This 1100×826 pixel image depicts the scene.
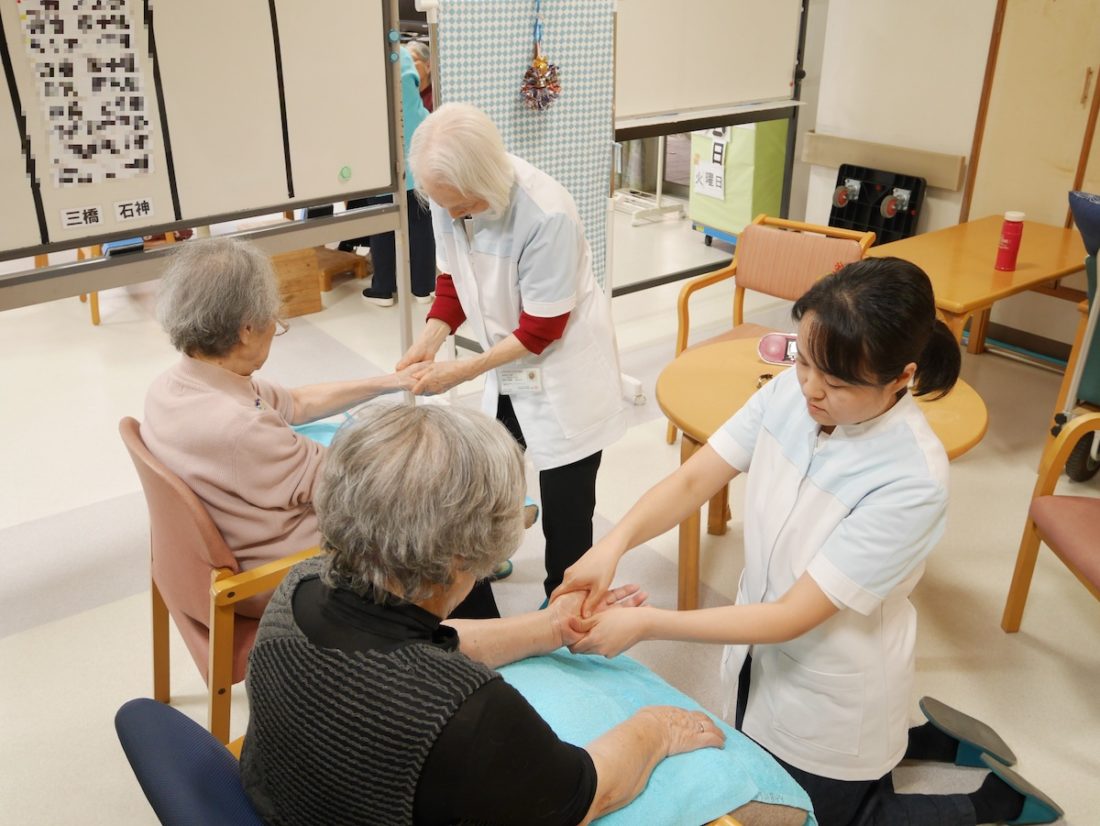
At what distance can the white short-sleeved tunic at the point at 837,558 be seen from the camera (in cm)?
140

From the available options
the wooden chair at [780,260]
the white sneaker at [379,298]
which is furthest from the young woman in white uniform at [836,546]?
the white sneaker at [379,298]

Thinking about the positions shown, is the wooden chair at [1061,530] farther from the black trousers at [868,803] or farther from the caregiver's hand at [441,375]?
the caregiver's hand at [441,375]

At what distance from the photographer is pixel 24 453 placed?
3.48 metres

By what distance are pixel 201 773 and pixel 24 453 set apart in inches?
112

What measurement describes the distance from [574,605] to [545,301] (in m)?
0.82

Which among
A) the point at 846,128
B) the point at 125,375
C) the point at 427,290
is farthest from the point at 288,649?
the point at 846,128

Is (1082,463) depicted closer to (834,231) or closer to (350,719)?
(834,231)

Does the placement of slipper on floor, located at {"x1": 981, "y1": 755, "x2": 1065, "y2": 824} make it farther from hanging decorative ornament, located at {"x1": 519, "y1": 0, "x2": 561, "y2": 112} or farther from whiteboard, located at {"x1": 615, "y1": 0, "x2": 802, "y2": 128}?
whiteboard, located at {"x1": 615, "y1": 0, "x2": 802, "y2": 128}

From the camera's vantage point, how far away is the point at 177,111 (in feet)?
7.79

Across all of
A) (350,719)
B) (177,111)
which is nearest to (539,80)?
(177,111)

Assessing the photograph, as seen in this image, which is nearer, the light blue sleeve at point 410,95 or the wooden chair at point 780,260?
the wooden chair at point 780,260

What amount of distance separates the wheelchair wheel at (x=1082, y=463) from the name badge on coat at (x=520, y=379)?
202 cm

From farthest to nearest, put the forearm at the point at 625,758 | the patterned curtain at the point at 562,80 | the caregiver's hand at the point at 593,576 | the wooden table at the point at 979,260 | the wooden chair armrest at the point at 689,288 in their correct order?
1. the wooden chair armrest at the point at 689,288
2. the wooden table at the point at 979,260
3. the patterned curtain at the point at 562,80
4. the caregiver's hand at the point at 593,576
5. the forearm at the point at 625,758

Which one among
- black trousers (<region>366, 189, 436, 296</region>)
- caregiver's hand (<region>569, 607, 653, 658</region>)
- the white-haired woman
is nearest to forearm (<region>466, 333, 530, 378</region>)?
the white-haired woman
